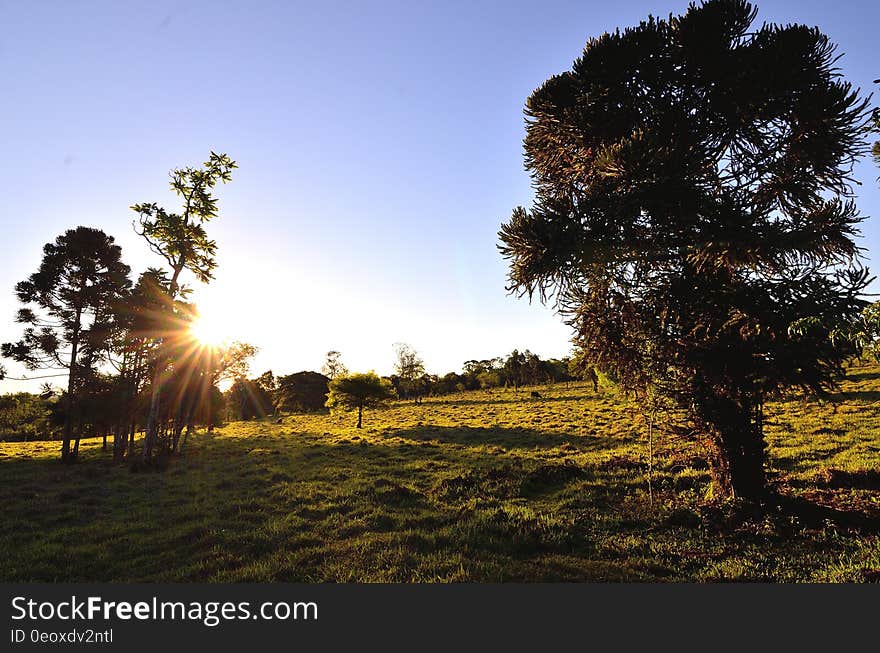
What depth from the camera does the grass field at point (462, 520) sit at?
6.42 m

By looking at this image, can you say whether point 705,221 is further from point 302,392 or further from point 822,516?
point 302,392

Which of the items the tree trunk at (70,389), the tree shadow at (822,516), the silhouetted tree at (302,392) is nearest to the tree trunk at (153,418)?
the tree trunk at (70,389)

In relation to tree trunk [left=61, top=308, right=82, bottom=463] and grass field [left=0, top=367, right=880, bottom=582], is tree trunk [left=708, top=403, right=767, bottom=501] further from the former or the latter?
A: tree trunk [left=61, top=308, right=82, bottom=463]

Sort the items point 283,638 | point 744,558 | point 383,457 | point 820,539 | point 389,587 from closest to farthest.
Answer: point 283,638 < point 389,587 < point 744,558 < point 820,539 < point 383,457

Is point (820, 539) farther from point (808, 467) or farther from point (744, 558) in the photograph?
point (808, 467)

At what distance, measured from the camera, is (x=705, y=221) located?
23.9ft

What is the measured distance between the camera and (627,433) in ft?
75.0

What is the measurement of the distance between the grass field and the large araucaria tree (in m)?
1.33

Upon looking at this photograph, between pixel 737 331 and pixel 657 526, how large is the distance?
4449mm

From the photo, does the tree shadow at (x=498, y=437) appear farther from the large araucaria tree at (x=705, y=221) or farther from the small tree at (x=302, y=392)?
the small tree at (x=302, y=392)

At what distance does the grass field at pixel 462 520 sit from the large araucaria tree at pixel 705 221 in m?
1.33

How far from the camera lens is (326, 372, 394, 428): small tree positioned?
44594 millimetres

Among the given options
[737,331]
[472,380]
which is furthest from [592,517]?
[472,380]

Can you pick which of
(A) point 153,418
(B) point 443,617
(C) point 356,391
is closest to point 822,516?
(B) point 443,617
